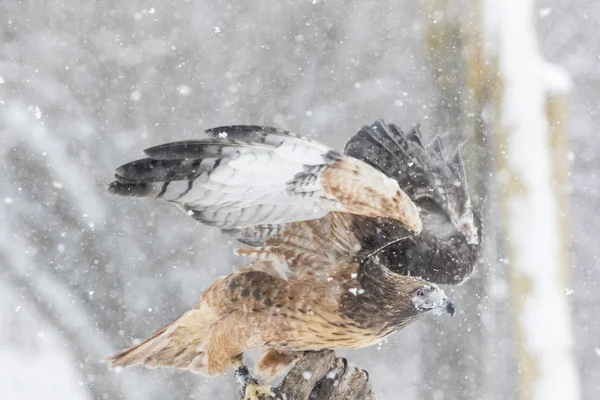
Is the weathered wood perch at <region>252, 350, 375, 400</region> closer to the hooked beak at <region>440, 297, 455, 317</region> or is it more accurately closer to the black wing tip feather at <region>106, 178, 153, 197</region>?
the hooked beak at <region>440, 297, 455, 317</region>

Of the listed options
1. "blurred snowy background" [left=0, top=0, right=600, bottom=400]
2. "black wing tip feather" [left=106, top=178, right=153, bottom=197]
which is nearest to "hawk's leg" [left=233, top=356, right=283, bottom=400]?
"black wing tip feather" [left=106, top=178, right=153, bottom=197]

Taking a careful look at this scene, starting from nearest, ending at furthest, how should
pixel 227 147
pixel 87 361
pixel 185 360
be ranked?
pixel 227 147, pixel 185 360, pixel 87 361

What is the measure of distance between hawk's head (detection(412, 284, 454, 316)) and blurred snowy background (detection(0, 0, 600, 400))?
262 cm

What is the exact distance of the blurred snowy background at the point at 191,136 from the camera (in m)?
4.77

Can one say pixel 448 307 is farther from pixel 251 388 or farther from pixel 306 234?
pixel 251 388

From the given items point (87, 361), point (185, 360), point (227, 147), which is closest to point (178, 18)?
point (87, 361)

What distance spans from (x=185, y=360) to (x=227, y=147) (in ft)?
4.21

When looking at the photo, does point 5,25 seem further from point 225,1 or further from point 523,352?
point 523,352

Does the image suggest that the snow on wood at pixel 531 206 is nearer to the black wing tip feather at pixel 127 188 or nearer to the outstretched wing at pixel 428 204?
the outstretched wing at pixel 428 204

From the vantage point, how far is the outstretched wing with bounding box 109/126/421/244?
70.4 inches

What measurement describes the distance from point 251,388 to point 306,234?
59cm

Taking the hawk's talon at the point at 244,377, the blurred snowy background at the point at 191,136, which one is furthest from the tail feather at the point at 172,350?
the blurred snowy background at the point at 191,136

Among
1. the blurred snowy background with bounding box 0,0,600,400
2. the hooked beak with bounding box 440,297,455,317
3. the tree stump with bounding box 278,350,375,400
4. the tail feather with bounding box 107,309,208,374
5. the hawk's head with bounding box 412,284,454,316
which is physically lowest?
the tree stump with bounding box 278,350,375,400

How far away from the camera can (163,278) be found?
4.87m
